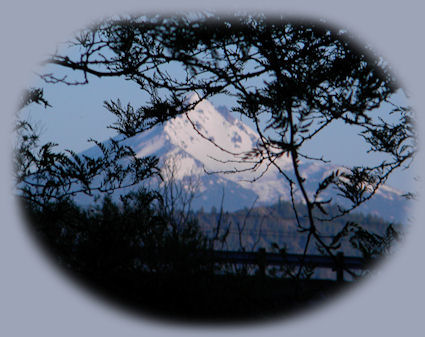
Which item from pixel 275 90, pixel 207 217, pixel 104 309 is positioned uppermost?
pixel 207 217

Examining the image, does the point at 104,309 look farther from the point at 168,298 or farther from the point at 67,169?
the point at 67,169

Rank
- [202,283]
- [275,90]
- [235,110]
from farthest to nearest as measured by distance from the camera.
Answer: [202,283]
[235,110]
[275,90]

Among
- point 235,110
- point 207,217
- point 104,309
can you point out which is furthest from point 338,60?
point 207,217

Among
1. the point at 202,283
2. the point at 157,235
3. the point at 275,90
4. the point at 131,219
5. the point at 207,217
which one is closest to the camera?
the point at 275,90

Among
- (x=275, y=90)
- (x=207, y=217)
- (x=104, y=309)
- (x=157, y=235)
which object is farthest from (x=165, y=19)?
(x=207, y=217)

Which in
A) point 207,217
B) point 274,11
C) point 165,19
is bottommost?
point 165,19

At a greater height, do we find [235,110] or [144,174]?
[235,110]

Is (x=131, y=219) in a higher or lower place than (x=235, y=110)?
lower

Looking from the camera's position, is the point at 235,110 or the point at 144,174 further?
the point at 144,174

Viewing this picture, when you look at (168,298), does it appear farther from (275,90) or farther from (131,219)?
(275,90)
